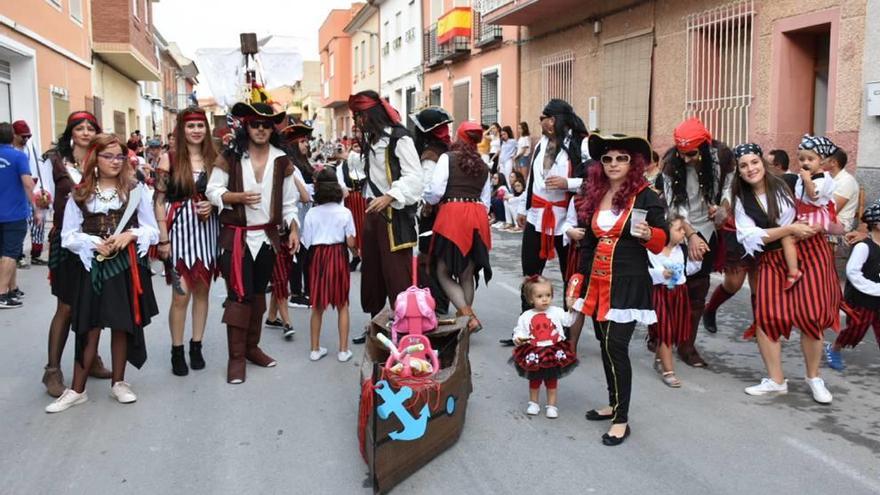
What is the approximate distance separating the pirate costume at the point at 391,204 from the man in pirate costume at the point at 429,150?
0.44m

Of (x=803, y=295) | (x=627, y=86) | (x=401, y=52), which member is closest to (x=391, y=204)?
(x=803, y=295)

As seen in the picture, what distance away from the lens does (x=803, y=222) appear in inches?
198

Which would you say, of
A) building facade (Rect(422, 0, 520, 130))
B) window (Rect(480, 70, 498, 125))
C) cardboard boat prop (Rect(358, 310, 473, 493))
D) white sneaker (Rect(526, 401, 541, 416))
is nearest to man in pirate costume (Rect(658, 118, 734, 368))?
white sneaker (Rect(526, 401, 541, 416))

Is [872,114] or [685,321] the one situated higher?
[872,114]

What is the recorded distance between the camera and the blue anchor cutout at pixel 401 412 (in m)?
3.51

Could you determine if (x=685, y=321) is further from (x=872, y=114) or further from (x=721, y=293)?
(x=872, y=114)

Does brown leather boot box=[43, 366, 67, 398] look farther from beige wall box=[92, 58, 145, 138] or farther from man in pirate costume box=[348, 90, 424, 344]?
beige wall box=[92, 58, 145, 138]

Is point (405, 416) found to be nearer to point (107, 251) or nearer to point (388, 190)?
point (107, 251)

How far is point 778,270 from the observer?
502 cm

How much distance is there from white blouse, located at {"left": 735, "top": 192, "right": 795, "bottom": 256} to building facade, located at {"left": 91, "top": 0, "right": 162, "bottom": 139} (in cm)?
1839

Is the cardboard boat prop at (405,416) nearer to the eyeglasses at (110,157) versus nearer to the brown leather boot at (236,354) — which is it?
the brown leather boot at (236,354)

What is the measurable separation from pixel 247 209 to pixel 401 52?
25749 millimetres

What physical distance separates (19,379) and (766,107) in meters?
9.51

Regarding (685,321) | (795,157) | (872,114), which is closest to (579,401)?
(685,321)
